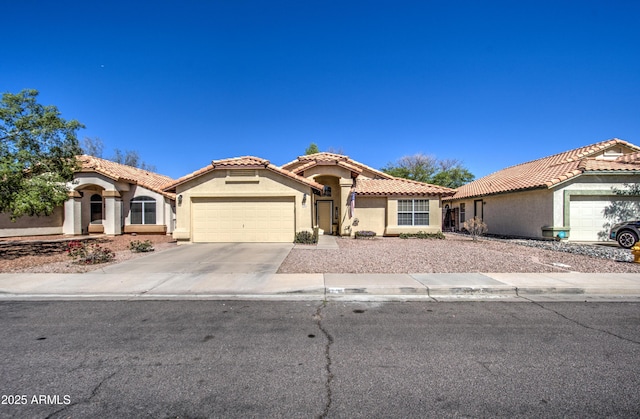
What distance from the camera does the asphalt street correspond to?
3.06 metres

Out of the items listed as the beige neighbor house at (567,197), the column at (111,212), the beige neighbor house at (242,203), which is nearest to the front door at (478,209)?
the beige neighbor house at (567,197)

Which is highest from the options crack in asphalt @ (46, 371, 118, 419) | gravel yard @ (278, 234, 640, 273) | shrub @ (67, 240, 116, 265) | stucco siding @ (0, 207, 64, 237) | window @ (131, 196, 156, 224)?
window @ (131, 196, 156, 224)

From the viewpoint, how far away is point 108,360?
3.99m

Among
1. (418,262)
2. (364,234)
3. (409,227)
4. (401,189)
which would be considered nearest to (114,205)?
(364,234)

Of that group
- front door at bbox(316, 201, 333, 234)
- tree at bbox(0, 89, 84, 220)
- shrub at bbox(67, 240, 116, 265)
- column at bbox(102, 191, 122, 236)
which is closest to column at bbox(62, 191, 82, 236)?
column at bbox(102, 191, 122, 236)

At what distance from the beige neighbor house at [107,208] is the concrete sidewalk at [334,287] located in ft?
42.2

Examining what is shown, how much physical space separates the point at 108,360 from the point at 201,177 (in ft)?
44.0

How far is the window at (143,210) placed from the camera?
69.3 feet

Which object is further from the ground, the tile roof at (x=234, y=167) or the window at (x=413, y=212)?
the tile roof at (x=234, y=167)

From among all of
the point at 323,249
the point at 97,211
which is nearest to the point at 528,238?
the point at 323,249

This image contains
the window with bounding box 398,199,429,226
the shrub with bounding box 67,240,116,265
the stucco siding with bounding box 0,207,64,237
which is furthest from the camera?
the window with bounding box 398,199,429,226

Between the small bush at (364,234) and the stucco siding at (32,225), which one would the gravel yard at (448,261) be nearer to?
the small bush at (364,234)

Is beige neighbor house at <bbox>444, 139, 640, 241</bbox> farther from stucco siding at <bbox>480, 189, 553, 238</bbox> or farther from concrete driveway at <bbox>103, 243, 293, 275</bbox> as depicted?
concrete driveway at <bbox>103, 243, 293, 275</bbox>

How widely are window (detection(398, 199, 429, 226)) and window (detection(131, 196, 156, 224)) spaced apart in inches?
636
